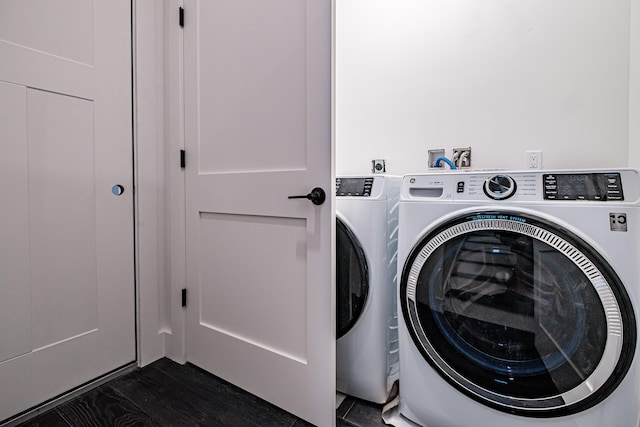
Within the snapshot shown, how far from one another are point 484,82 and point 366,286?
3.93 feet

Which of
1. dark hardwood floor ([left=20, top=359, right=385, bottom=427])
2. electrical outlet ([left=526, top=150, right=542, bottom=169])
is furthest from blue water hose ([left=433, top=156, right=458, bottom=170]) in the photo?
dark hardwood floor ([left=20, top=359, right=385, bottom=427])

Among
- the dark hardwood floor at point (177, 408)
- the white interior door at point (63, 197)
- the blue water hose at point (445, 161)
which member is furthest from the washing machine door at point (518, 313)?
the white interior door at point (63, 197)

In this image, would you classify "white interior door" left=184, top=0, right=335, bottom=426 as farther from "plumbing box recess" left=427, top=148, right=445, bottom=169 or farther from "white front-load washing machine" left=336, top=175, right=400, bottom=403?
"plumbing box recess" left=427, top=148, right=445, bottom=169

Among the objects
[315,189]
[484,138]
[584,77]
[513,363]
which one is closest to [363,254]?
[315,189]

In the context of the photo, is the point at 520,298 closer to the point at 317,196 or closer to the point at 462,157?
the point at 317,196

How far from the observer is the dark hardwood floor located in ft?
3.80

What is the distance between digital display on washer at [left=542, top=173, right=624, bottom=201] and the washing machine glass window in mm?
675

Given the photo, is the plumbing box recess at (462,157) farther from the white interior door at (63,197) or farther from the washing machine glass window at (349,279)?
the white interior door at (63,197)

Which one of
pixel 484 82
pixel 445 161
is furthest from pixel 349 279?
Answer: pixel 484 82

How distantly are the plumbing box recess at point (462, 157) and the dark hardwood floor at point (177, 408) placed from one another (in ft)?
4.02

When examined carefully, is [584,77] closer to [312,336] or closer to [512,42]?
[512,42]

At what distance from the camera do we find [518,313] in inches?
36.0

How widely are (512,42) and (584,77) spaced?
1.16ft

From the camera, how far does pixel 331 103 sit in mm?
1044
